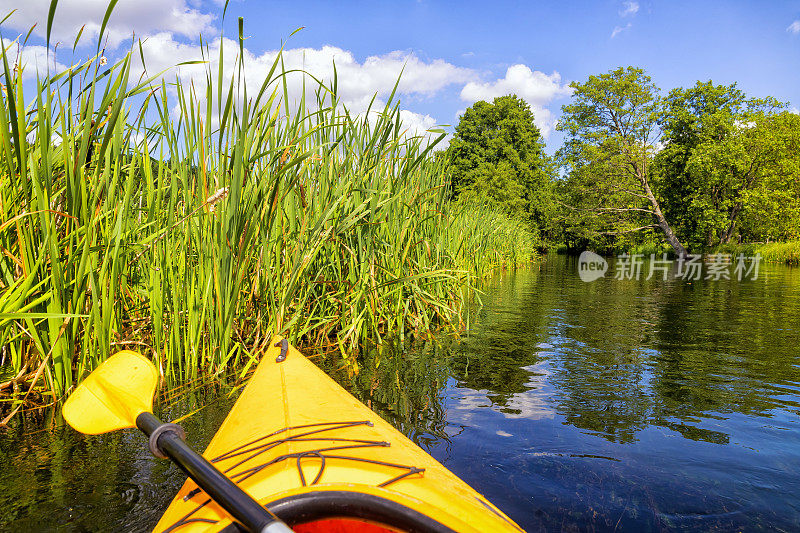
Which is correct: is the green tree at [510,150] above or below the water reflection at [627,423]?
above

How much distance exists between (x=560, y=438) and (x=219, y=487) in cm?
238

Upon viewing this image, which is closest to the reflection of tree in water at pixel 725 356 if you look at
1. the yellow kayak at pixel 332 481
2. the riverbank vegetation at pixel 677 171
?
the yellow kayak at pixel 332 481

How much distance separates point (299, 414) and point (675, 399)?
10.6 feet

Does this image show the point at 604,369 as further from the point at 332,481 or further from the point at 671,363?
the point at 332,481

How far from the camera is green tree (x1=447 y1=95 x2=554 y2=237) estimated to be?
35.8m

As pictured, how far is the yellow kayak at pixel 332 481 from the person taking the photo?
1.19m

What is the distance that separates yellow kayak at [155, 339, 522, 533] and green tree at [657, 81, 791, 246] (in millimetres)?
27964

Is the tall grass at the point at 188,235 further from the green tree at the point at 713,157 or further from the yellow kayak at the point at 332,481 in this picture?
the green tree at the point at 713,157

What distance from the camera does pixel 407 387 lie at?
3.72m

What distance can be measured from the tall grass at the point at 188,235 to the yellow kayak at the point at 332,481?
1338mm

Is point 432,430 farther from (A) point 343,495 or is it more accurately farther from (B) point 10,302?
(B) point 10,302

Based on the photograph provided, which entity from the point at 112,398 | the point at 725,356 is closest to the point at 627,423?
the point at 725,356

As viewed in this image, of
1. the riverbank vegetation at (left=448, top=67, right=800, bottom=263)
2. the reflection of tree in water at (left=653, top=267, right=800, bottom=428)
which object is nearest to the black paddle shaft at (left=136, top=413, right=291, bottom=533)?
the reflection of tree in water at (left=653, top=267, right=800, bottom=428)

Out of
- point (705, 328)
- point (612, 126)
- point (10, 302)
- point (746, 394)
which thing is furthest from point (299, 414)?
point (612, 126)
